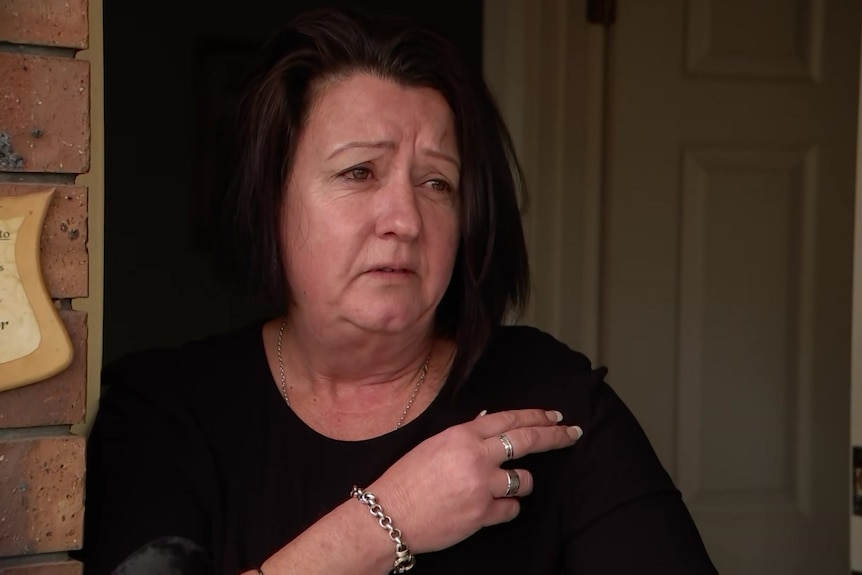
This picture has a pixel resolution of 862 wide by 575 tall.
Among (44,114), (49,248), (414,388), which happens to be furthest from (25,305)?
(414,388)

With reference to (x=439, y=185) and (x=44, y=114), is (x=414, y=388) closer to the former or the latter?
(x=439, y=185)

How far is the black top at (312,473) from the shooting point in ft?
5.14

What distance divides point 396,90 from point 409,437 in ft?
1.62

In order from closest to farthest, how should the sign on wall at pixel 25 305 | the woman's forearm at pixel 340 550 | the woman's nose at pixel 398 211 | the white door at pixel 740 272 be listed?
1. the sign on wall at pixel 25 305
2. the woman's forearm at pixel 340 550
3. the woman's nose at pixel 398 211
4. the white door at pixel 740 272

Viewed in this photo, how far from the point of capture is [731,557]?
3.02m

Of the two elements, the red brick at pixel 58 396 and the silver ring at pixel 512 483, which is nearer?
the red brick at pixel 58 396

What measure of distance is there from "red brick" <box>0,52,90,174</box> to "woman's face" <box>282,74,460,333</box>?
0.47 metres

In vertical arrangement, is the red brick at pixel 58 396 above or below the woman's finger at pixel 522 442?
above

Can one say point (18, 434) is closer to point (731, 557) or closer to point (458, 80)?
point (458, 80)

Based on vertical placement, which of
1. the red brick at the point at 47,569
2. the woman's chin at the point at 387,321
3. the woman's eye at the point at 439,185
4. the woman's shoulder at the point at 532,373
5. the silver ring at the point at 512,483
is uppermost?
the woman's eye at the point at 439,185

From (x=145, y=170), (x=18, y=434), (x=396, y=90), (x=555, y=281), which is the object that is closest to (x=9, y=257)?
(x=18, y=434)

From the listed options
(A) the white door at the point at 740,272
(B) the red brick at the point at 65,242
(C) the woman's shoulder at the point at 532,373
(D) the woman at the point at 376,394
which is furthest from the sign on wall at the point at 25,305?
(A) the white door at the point at 740,272

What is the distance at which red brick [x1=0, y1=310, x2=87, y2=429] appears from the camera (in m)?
1.22

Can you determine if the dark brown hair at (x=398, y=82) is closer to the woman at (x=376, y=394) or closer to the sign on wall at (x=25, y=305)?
the woman at (x=376, y=394)
